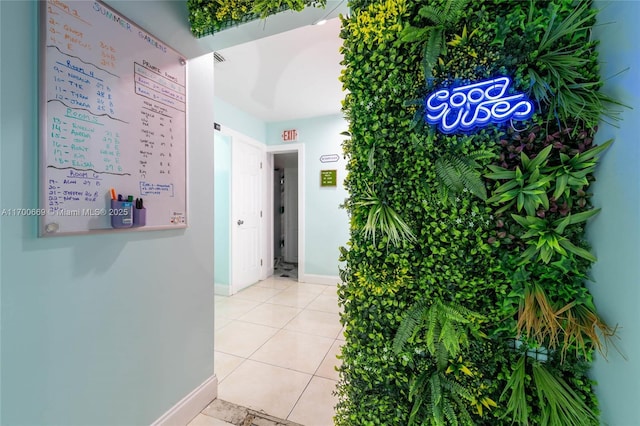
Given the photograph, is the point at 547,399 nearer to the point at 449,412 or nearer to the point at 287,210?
the point at 449,412

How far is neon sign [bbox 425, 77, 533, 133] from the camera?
97cm

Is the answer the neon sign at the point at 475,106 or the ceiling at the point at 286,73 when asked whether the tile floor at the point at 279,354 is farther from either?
the ceiling at the point at 286,73

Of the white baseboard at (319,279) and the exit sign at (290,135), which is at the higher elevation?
the exit sign at (290,135)

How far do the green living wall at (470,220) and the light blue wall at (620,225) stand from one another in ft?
0.14

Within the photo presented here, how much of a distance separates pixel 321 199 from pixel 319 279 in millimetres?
1334

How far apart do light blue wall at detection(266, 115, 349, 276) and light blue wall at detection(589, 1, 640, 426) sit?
313 cm

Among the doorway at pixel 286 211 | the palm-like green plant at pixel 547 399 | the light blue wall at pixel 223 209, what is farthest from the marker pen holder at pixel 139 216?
the doorway at pixel 286 211

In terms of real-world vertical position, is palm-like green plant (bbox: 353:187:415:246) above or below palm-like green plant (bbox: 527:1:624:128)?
below

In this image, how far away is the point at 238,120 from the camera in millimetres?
3689

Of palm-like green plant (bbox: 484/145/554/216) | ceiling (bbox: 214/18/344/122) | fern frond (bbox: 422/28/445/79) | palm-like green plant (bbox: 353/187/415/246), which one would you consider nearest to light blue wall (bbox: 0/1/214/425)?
ceiling (bbox: 214/18/344/122)

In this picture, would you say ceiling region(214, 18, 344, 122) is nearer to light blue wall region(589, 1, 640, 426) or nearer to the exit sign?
the exit sign

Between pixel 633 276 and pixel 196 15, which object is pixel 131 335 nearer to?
pixel 196 15

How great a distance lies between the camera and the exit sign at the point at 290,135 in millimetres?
4188

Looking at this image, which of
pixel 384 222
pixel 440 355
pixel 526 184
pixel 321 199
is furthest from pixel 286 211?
pixel 526 184
